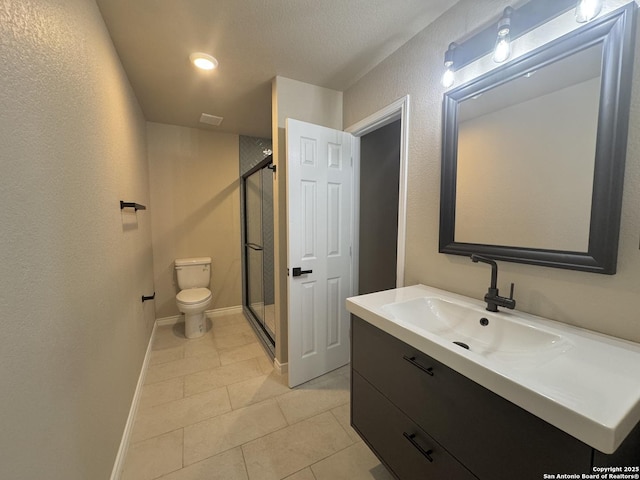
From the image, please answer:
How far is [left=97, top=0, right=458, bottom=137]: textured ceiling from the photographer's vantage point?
4.41ft

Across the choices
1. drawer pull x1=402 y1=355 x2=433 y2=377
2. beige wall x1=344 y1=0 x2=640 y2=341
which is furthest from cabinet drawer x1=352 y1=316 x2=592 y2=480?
beige wall x1=344 y1=0 x2=640 y2=341

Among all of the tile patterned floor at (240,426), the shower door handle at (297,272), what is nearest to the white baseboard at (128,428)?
the tile patterned floor at (240,426)

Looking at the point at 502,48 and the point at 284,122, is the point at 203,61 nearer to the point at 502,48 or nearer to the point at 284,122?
the point at 284,122

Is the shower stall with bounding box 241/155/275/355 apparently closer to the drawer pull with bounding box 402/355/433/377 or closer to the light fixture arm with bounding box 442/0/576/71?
the light fixture arm with bounding box 442/0/576/71

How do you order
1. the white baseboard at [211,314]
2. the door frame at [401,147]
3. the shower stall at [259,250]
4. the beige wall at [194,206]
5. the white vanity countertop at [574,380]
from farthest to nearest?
the white baseboard at [211,314], the beige wall at [194,206], the shower stall at [259,250], the door frame at [401,147], the white vanity countertop at [574,380]

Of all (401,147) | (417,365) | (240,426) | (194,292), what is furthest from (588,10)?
(194,292)

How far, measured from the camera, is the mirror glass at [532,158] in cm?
92

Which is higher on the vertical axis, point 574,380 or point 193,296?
point 574,380

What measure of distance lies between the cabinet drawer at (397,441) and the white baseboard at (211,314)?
2.54 meters

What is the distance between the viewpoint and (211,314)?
3.38m

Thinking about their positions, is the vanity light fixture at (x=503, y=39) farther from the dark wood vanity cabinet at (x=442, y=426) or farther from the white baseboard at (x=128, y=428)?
the white baseboard at (x=128, y=428)

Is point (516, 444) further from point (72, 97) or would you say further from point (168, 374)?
point (168, 374)

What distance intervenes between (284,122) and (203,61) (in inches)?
26.1

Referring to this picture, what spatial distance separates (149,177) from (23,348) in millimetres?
2784
